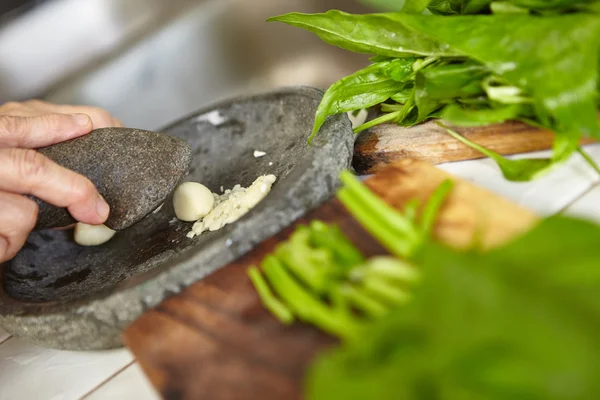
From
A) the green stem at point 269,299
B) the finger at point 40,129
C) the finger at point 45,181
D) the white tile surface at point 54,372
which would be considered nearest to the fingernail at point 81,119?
the finger at point 40,129

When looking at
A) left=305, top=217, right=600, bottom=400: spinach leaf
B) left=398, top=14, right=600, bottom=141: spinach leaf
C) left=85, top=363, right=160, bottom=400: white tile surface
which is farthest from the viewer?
left=85, top=363, right=160, bottom=400: white tile surface

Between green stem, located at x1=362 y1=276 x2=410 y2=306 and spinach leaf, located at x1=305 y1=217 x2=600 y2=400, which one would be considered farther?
green stem, located at x1=362 y1=276 x2=410 y2=306

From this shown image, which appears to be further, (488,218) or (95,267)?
(95,267)

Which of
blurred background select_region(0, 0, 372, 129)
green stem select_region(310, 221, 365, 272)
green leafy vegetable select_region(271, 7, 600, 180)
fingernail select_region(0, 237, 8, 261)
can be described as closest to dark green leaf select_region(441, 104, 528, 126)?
green leafy vegetable select_region(271, 7, 600, 180)

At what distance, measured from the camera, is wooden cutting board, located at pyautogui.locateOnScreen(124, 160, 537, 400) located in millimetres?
566

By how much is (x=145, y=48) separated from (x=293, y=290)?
51.2 inches

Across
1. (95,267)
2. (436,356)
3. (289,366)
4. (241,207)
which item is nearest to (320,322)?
(289,366)

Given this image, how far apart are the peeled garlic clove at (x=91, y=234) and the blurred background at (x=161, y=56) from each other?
0.72m

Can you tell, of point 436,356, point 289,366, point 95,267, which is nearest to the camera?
point 436,356

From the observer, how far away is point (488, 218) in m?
0.63

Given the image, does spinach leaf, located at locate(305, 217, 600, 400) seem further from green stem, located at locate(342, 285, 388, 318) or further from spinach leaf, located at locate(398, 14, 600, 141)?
spinach leaf, located at locate(398, 14, 600, 141)

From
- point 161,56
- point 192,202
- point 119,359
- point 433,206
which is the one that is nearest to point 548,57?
point 433,206

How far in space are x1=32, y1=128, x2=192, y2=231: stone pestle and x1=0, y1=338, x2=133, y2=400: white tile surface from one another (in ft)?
0.68

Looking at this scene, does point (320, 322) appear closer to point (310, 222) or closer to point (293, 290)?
point (293, 290)
